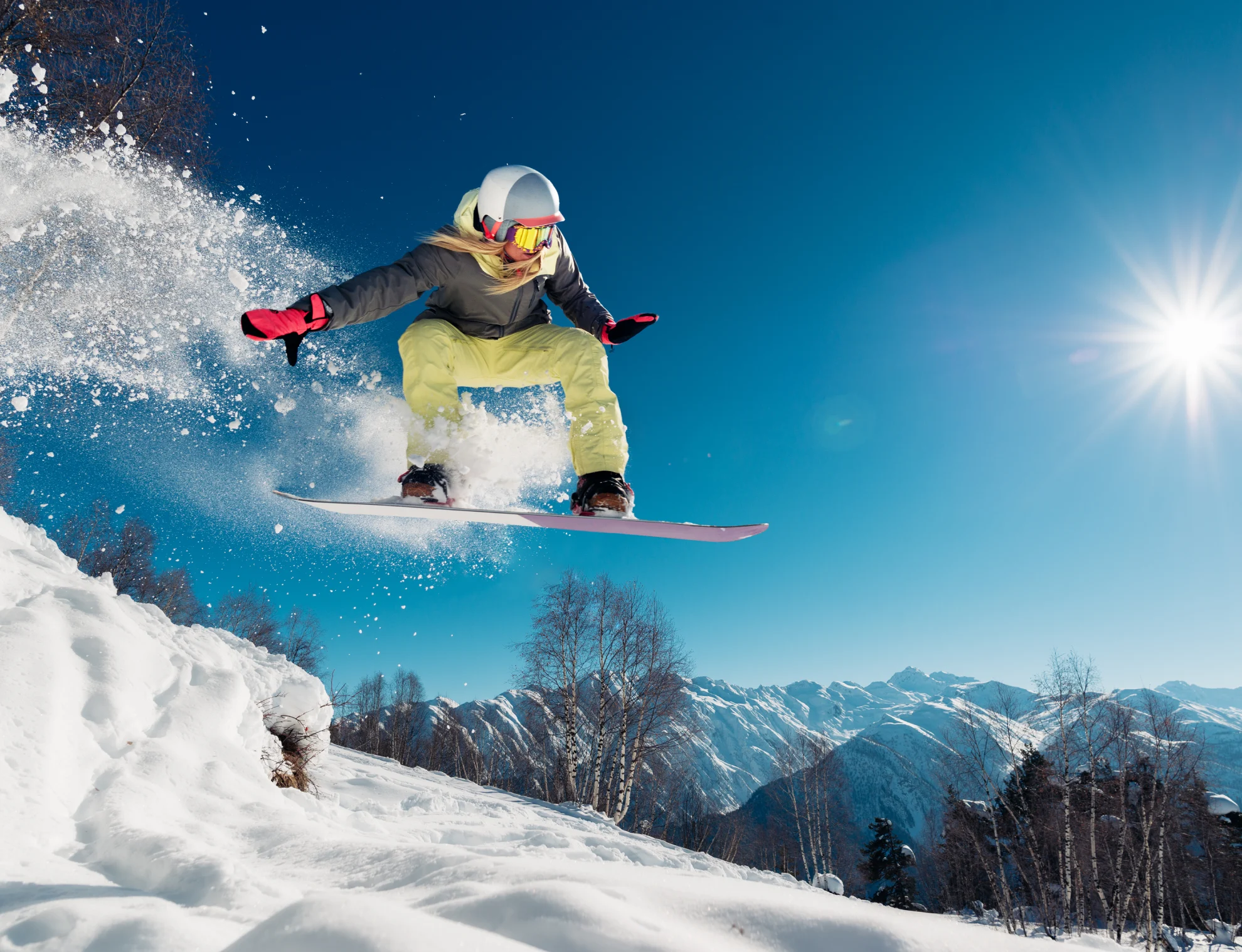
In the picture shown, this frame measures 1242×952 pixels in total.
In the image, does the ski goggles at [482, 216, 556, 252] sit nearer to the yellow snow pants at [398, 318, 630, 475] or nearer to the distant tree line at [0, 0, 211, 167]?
the yellow snow pants at [398, 318, 630, 475]

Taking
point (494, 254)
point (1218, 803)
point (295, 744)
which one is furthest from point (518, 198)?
point (1218, 803)

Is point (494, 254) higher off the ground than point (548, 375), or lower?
higher

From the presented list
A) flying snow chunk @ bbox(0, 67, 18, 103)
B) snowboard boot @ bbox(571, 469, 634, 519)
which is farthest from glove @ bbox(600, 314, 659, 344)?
flying snow chunk @ bbox(0, 67, 18, 103)

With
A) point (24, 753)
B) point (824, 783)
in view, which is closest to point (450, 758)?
point (824, 783)

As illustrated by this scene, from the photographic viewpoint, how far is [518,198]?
10.6 feet

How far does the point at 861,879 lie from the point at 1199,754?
18893 millimetres

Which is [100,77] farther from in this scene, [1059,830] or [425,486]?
[1059,830]

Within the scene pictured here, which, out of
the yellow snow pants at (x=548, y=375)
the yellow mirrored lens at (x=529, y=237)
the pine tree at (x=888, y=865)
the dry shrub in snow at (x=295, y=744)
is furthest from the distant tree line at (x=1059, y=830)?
the yellow mirrored lens at (x=529, y=237)

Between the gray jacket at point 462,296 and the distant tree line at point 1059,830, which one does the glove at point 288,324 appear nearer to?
the gray jacket at point 462,296

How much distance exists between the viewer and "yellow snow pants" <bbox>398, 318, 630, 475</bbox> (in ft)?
11.2

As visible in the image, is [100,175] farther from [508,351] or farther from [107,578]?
[508,351]

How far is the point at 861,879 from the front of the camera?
28578mm

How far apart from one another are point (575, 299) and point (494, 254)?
29.0 inches

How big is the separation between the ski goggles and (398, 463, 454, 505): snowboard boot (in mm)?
1428
